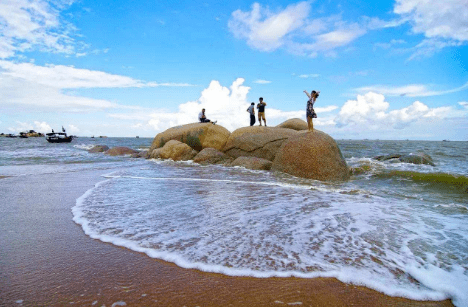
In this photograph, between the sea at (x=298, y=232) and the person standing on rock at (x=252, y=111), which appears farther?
the person standing on rock at (x=252, y=111)

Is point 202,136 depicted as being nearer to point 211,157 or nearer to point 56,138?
point 211,157

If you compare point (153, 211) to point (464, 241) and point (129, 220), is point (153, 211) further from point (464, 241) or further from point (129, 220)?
point (464, 241)

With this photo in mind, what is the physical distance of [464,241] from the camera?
3.65 meters

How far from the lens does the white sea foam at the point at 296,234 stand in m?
2.66

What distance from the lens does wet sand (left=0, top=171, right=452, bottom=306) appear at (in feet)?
7.13

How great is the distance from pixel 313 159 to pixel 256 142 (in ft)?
13.3

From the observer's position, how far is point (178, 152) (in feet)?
51.3

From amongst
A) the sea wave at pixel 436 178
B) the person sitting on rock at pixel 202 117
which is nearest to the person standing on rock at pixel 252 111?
the person sitting on rock at pixel 202 117

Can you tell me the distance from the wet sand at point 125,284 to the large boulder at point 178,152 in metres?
12.3

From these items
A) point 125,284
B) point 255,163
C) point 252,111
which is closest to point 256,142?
point 255,163

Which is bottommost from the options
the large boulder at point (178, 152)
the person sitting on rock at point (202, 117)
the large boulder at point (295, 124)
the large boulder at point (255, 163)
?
the large boulder at point (255, 163)

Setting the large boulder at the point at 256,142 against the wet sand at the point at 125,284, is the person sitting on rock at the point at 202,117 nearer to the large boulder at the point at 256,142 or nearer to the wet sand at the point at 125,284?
the large boulder at the point at 256,142

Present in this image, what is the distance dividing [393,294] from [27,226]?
443 cm

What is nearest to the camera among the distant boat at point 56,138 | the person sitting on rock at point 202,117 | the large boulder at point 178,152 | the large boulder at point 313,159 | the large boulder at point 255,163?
the large boulder at point 313,159
